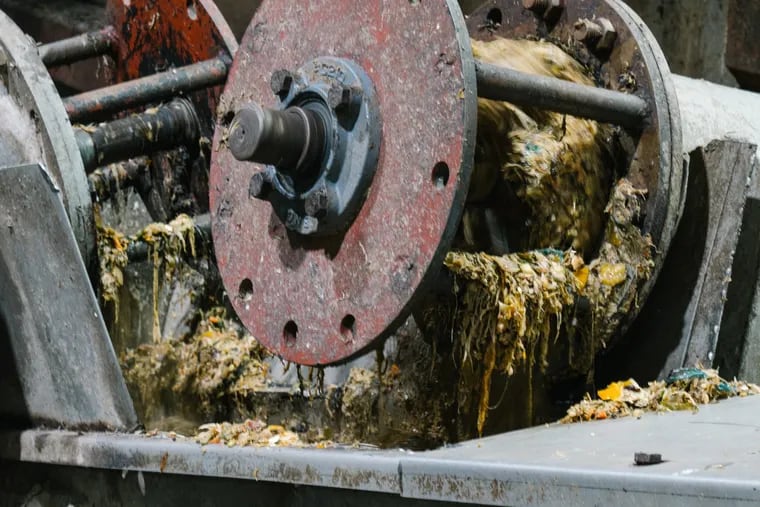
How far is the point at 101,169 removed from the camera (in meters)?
3.13

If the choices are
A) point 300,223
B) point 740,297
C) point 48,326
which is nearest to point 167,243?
point 48,326

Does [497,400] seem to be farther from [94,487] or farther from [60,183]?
[60,183]

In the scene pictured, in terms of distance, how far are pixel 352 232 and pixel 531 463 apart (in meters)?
0.75

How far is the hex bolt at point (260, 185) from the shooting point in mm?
2213

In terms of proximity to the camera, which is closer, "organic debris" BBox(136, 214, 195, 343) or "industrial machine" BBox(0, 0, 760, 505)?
"industrial machine" BBox(0, 0, 760, 505)

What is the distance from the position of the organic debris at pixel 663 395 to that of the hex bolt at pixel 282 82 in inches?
32.7

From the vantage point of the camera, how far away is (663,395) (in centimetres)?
213

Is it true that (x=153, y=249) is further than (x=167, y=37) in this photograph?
No

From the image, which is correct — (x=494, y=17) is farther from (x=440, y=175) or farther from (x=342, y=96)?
(x=440, y=175)

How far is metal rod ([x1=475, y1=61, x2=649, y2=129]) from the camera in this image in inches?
80.8

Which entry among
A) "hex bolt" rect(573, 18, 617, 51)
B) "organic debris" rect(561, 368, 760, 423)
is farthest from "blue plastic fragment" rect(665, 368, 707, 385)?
"hex bolt" rect(573, 18, 617, 51)

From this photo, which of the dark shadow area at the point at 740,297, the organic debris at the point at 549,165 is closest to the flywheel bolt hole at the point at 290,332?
the organic debris at the point at 549,165

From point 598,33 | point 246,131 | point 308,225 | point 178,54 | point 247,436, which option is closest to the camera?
point 247,436

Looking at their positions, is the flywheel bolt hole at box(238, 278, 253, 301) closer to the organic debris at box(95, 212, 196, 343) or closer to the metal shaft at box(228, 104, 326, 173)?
the metal shaft at box(228, 104, 326, 173)
